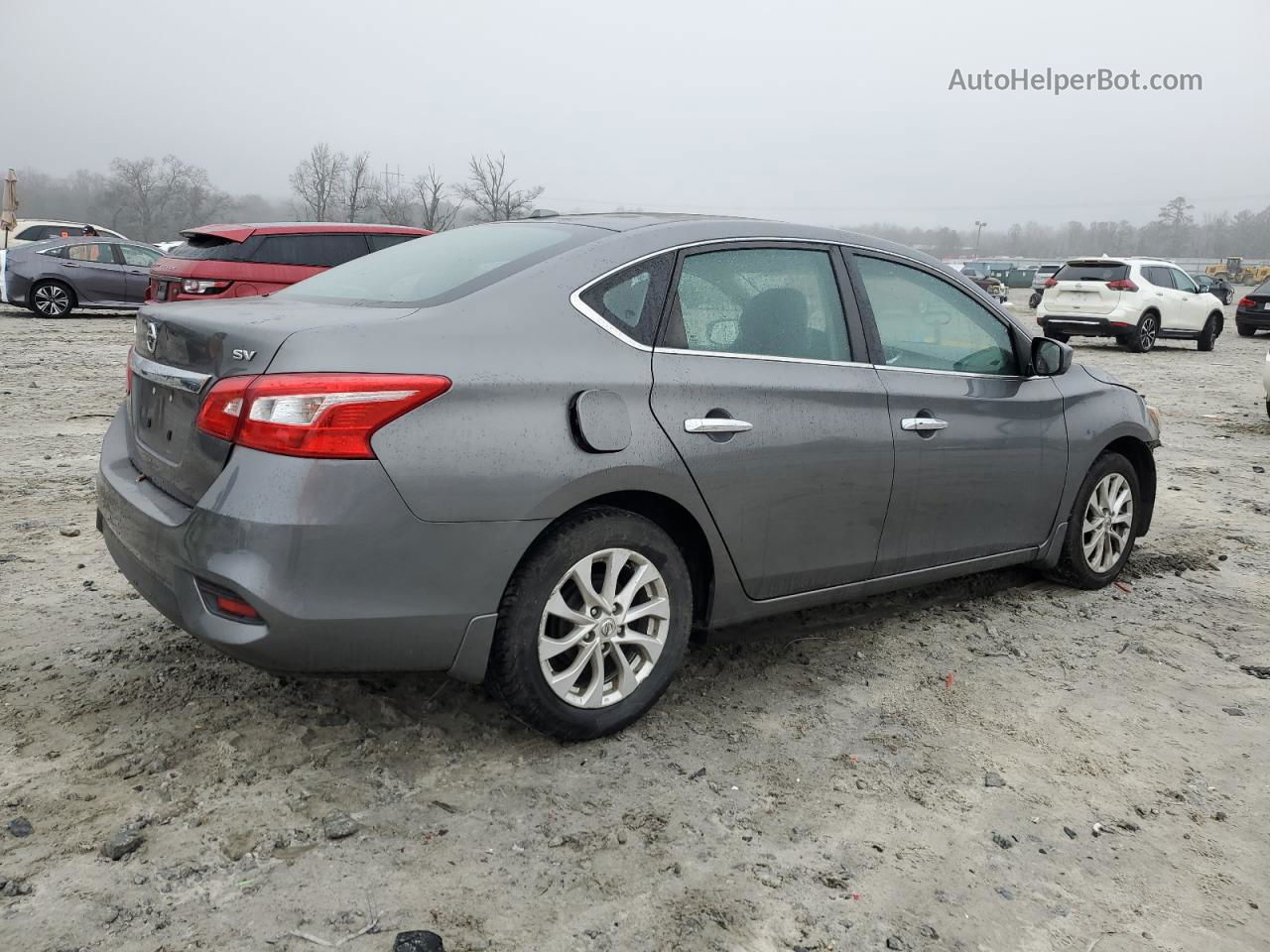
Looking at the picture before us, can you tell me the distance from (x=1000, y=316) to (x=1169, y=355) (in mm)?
17139

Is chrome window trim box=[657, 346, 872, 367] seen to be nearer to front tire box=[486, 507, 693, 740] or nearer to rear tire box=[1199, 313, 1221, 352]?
front tire box=[486, 507, 693, 740]

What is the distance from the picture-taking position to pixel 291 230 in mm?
11227

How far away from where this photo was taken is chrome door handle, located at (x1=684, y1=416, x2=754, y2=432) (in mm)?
3207

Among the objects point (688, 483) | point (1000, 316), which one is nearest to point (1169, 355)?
point (1000, 316)

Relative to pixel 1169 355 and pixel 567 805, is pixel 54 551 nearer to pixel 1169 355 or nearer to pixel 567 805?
pixel 567 805

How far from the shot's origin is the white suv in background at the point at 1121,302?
1892 centimetres

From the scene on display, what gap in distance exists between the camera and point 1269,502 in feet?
22.9

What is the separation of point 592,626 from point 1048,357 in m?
2.42

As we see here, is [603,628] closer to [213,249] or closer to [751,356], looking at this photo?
[751,356]

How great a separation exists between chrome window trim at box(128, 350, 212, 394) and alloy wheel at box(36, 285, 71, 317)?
1709 centimetres

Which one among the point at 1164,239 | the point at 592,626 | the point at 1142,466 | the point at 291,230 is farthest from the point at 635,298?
the point at 1164,239

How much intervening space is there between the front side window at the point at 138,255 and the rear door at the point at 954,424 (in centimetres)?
1745

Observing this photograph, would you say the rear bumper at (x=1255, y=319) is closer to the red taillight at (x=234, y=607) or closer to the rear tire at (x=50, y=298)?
the rear tire at (x=50, y=298)

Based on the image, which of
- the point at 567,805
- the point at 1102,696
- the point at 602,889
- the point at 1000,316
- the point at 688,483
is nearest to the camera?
the point at 602,889
